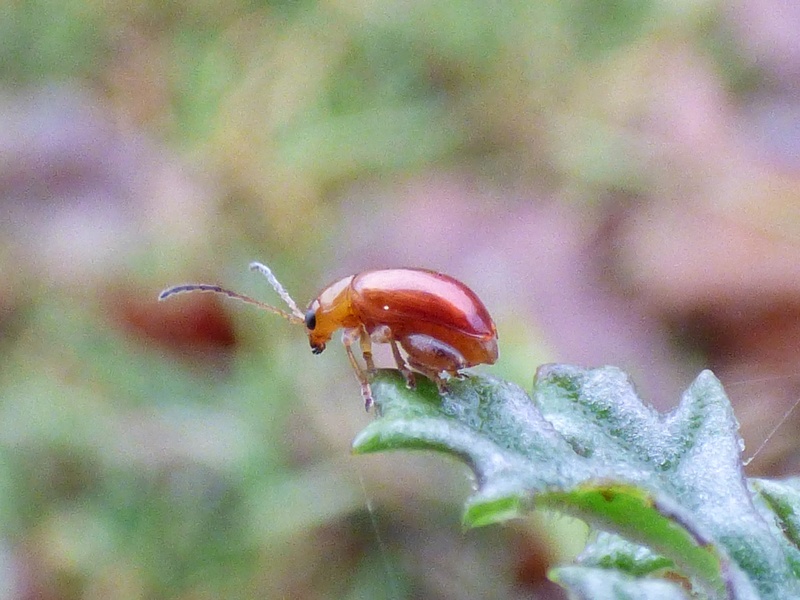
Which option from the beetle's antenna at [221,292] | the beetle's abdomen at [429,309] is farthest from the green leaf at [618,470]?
the beetle's antenna at [221,292]

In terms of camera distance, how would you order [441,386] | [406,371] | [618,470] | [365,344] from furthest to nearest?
[365,344] → [406,371] → [441,386] → [618,470]

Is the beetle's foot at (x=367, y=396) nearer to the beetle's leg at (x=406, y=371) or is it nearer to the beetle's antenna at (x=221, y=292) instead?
the beetle's leg at (x=406, y=371)

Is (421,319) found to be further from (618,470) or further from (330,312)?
(618,470)

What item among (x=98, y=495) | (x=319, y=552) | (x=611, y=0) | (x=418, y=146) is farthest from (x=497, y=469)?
(x=611, y=0)

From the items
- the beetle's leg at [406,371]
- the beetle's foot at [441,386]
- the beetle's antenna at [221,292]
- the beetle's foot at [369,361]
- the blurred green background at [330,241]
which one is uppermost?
the blurred green background at [330,241]

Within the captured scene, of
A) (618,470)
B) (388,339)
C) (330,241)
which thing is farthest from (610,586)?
(330,241)

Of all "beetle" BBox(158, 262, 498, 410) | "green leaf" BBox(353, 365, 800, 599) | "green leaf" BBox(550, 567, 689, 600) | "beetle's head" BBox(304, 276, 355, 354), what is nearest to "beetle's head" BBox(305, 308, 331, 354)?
"beetle's head" BBox(304, 276, 355, 354)
